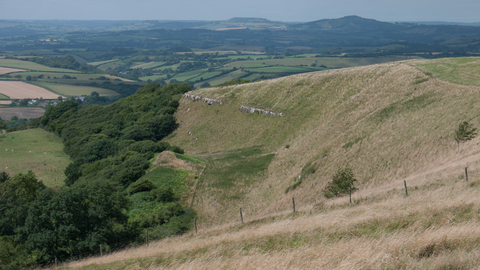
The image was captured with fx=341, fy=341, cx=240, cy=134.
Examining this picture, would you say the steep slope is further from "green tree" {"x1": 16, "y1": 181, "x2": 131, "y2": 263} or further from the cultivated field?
the cultivated field

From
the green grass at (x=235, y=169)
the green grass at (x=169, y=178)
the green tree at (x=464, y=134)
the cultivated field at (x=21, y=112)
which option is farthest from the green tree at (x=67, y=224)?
the cultivated field at (x=21, y=112)

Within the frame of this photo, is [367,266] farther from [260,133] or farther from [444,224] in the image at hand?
[260,133]

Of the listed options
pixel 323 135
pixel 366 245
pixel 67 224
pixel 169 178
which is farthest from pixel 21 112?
pixel 366 245

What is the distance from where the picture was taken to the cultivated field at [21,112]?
158 m

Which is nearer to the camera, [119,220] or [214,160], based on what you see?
[119,220]

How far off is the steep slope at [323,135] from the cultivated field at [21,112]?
375 feet

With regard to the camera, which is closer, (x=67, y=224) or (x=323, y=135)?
(x=67, y=224)

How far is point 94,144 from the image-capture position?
7425cm

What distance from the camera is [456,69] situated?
57.5m

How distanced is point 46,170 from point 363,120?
58.6 m

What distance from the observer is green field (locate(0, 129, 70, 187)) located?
2530 inches

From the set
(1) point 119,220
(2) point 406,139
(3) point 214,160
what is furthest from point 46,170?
(2) point 406,139

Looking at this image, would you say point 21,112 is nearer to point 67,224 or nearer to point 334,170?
point 67,224

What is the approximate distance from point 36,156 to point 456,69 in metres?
84.0
